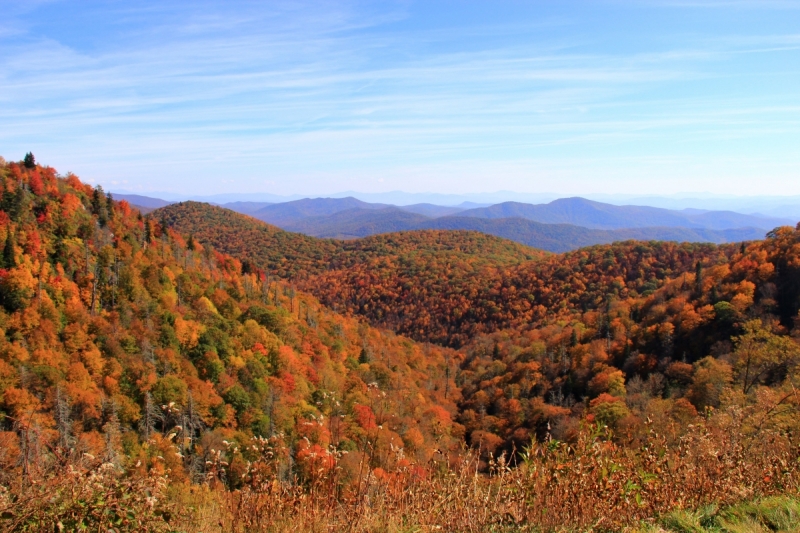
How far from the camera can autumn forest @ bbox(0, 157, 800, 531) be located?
3.63 meters

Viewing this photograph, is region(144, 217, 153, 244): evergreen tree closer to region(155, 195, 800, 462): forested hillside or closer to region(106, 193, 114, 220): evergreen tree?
region(106, 193, 114, 220): evergreen tree

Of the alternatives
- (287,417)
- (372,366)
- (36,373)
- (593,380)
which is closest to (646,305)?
(593,380)

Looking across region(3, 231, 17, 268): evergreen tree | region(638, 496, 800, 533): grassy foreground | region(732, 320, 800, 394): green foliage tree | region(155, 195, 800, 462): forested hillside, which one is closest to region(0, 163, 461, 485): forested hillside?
region(3, 231, 17, 268): evergreen tree

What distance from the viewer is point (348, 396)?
3431 centimetres

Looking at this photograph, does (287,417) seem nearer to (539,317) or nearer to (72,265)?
(72,265)

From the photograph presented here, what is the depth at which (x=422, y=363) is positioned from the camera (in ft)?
203

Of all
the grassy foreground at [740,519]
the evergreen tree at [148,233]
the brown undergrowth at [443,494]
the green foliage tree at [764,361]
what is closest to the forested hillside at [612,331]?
the green foliage tree at [764,361]

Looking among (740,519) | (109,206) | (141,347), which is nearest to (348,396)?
(141,347)

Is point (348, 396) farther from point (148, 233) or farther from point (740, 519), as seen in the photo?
point (740, 519)

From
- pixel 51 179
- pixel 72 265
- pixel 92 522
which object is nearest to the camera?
pixel 92 522

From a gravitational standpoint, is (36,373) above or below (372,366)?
above

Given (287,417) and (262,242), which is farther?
(262,242)

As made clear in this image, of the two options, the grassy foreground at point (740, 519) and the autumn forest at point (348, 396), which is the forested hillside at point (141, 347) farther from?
the grassy foreground at point (740, 519)

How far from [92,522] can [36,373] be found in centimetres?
3186
